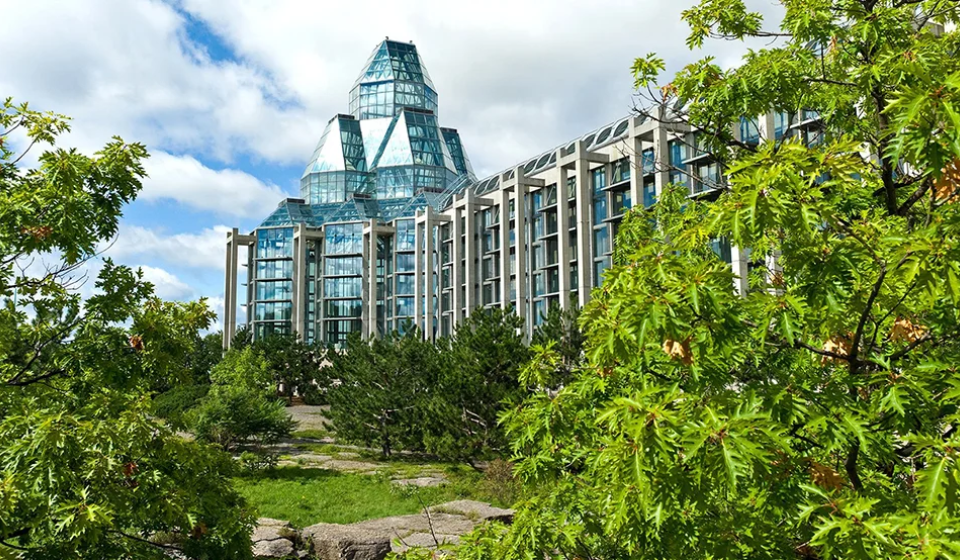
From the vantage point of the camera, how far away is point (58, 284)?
7742 millimetres

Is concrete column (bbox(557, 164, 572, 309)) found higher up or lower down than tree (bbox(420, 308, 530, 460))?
higher up

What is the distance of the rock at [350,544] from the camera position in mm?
14305

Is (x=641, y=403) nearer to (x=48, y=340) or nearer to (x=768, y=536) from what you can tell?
(x=768, y=536)

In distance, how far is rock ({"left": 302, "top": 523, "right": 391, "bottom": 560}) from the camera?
14.3 metres

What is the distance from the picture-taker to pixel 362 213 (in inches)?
2844

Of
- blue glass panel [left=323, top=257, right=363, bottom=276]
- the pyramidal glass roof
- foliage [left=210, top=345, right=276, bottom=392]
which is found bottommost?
foliage [left=210, top=345, right=276, bottom=392]

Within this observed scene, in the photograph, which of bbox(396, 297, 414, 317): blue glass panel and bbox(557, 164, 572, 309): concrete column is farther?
bbox(396, 297, 414, 317): blue glass panel

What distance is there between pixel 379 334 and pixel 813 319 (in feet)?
221

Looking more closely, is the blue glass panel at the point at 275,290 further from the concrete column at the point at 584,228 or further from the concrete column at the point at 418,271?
the concrete column at the point at 584,228

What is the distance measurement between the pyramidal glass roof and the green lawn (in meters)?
76.7

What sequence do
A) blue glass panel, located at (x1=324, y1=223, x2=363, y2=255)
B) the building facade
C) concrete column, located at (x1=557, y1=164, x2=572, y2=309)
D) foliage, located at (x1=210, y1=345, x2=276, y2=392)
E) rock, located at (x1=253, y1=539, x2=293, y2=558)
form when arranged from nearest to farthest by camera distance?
rock, located at (x1=253, y1=539, x2=293, y2=558), foliage, located at (x1=210, y1=345, x2=276, y2=392), the building facade, concrete column, located at (x1=557, y1=164, x2=572, y2=309), blue glass panel, located at (x1=324, y1=223, x2=363, y2=255)

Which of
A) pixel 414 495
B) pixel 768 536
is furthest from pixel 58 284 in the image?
pixel 414 495

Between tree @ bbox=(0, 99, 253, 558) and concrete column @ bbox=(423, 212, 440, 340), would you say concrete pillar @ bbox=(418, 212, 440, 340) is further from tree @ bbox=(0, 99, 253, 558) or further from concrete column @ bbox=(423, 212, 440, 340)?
tree @ bbox=(0, 99, 253, 558)

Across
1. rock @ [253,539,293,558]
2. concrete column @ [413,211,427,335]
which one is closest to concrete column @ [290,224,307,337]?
concrete column @ [413,211,427,335]
